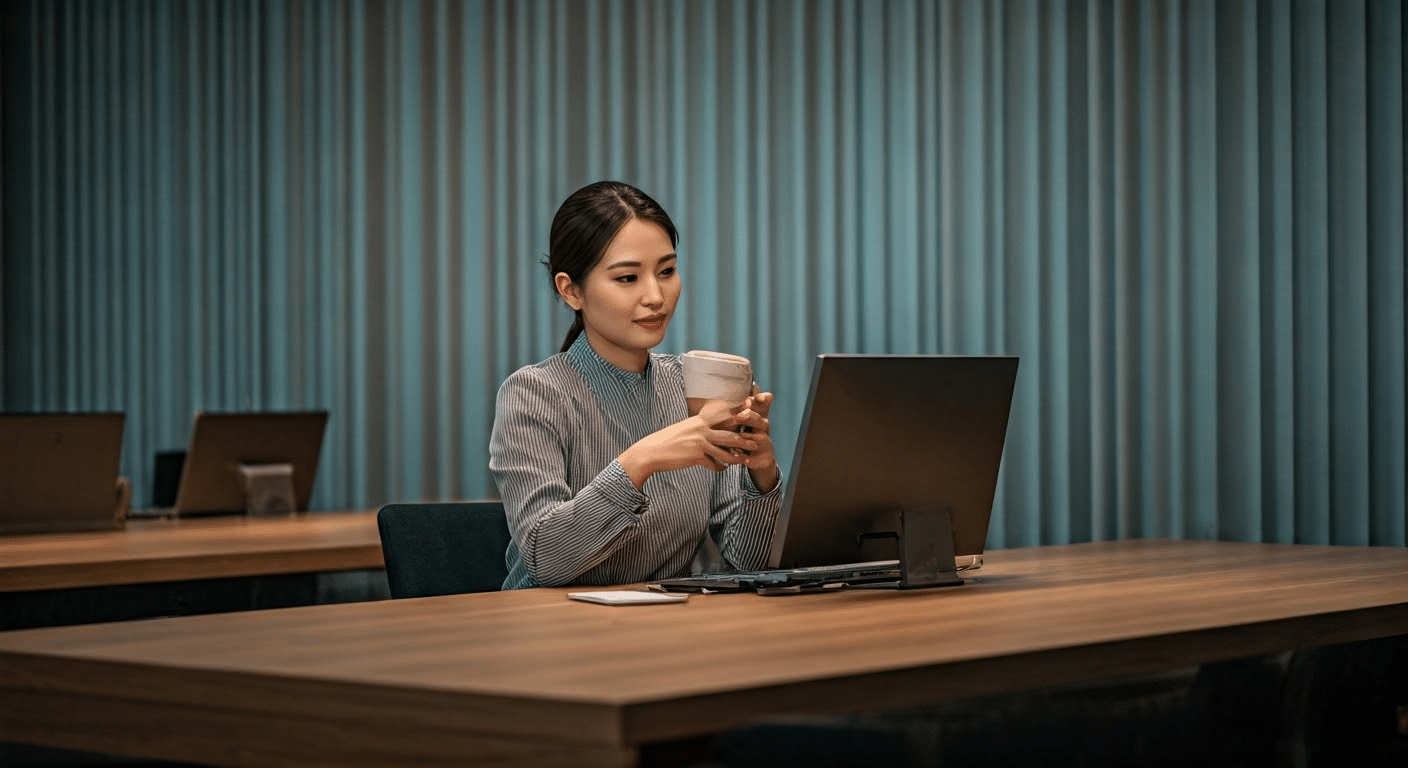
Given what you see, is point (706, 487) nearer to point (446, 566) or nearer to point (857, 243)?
point (446, 566)

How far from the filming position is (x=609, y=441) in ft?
9.30

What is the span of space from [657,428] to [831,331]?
2004 mm

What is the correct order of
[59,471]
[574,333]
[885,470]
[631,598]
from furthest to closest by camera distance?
[59,471], [574,333], [885,470], [631,598]

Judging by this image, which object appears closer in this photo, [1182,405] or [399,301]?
[1182,405]

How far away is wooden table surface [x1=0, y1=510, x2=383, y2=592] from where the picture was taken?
325 centimetres

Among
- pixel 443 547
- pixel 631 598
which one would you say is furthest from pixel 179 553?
pixel 631 598

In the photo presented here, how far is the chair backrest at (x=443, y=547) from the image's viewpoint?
2867 mm

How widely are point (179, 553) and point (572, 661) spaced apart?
1.92 m

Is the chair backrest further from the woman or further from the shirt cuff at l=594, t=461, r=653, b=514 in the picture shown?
the shirt cuff at l=594, t=461, r=653, b=514

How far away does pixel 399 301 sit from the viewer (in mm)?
5840

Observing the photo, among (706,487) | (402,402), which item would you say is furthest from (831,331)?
(706,487)

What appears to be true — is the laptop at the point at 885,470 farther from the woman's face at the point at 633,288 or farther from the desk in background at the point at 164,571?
the desk in background at the point at 164,571

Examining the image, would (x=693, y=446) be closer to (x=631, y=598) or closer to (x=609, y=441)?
(x=631, y=598)

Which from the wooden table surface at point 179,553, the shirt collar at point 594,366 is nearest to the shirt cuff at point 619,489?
the shirt collar at point 594,366
